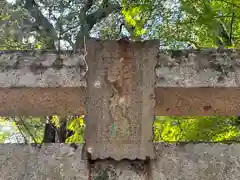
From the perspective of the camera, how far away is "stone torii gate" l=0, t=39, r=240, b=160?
1777 millimetres

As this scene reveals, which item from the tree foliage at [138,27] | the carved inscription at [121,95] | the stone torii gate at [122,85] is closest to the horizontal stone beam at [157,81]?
the stone torii gate at [122,85]

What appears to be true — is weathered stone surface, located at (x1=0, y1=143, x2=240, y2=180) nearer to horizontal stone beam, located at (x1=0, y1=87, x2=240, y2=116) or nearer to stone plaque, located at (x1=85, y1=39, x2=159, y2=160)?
stone plaque, located at (x1=85, y1=39, x2=159, y2=160)

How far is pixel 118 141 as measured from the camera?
178cm

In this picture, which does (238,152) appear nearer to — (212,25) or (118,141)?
(118,141)

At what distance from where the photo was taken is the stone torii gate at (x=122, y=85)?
1777 mm

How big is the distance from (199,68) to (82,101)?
0.67 m

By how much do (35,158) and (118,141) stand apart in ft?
1.61

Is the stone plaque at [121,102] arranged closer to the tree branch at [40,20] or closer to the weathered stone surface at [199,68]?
the weathered stone surface at [199,68]

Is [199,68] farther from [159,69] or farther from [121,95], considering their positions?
[121,95]

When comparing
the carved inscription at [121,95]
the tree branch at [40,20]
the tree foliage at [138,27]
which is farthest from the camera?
the tree branch at [40,20]

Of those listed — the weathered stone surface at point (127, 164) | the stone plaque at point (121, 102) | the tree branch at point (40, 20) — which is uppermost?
the tree branch at point (40, 20)

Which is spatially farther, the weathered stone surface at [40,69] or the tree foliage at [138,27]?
the tree foliage at [138,27]

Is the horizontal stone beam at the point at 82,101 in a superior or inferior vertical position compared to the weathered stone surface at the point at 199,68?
inferior

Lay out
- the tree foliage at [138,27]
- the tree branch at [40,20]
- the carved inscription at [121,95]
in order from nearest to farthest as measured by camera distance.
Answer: the carved inscription at [121,95]
the tree foliage at [138,27]
the tree branch at [40,20]
